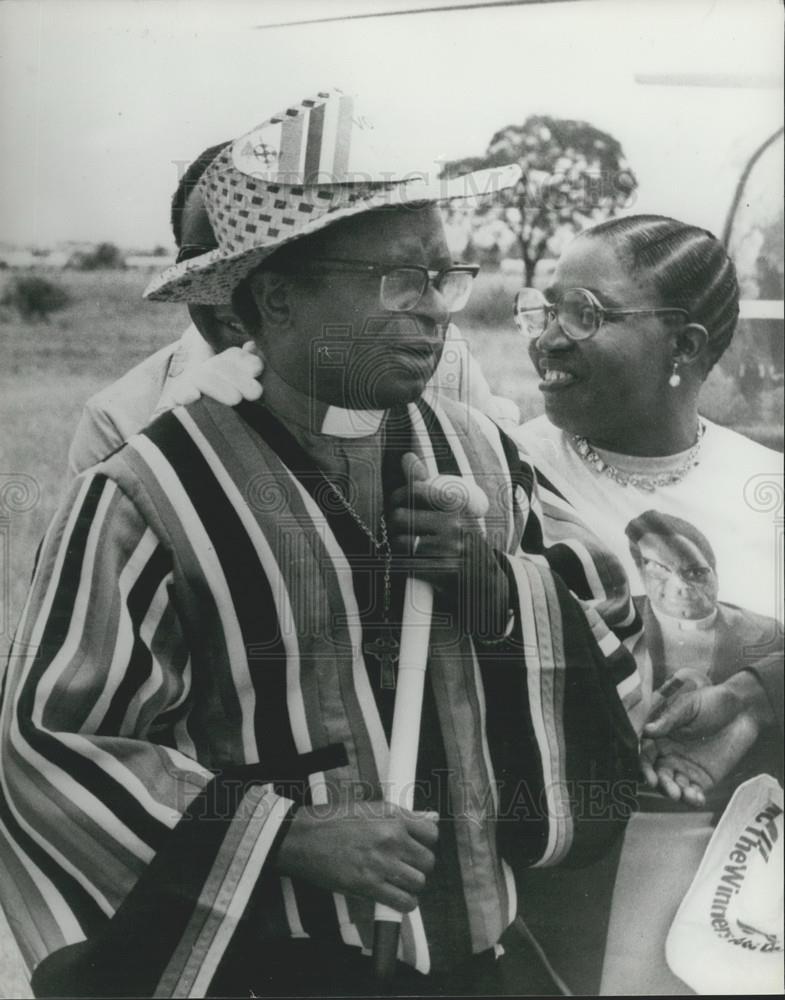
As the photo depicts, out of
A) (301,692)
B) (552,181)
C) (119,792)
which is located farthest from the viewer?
(552,181)

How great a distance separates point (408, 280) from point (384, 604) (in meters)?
0.68

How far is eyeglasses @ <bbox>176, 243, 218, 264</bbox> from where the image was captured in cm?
245

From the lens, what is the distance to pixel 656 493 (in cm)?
263

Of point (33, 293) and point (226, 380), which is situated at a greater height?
point (33, 293)

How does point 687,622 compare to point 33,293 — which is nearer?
point 33,293

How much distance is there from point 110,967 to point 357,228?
160cm

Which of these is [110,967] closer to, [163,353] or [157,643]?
[157,643]

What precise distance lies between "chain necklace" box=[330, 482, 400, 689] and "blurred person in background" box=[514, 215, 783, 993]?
15.7 inches

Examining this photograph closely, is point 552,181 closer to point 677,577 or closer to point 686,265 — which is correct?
point 686,265

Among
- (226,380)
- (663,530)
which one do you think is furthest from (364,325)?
(663,530)

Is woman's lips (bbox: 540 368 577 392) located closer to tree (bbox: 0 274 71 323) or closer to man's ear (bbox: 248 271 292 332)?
man's ear (bbox: 248 271 292 332)

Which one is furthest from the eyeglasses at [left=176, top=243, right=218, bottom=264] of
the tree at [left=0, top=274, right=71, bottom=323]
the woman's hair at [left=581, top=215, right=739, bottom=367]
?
the woman's hair at [left=581, top=215, right=739, bottom=367]

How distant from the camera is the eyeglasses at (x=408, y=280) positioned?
240cm

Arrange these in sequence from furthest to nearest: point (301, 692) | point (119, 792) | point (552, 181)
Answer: point (552, 181)
point (301, 692)
point (119, 792)
